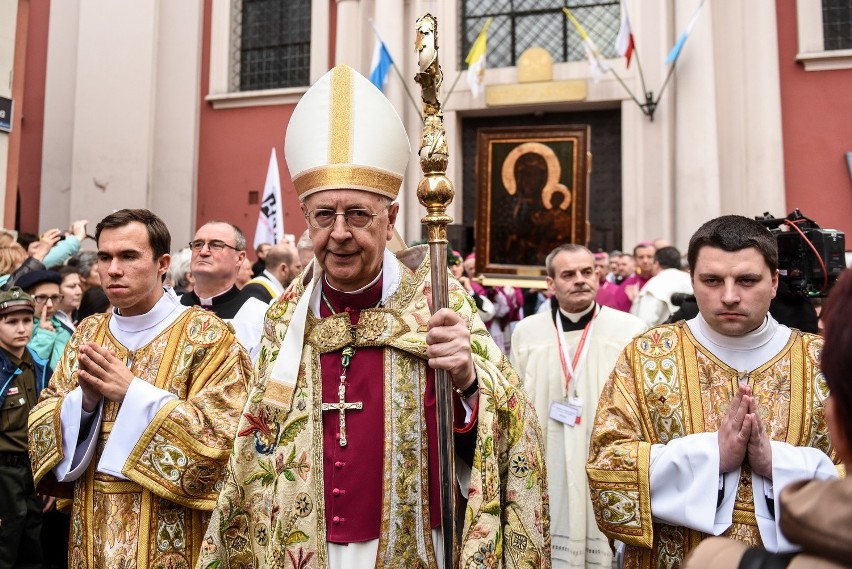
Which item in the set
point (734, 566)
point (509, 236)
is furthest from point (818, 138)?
point (734, 566)

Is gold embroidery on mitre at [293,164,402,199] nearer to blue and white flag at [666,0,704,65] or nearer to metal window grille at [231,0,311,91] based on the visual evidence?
blue and white flag at [666,0,704,65]

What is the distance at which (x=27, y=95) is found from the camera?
13.9 metres

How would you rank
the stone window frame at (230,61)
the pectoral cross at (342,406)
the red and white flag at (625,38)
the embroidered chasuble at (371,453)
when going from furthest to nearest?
the stone window frame at (230,61) → the red and white flag at (625,38) → the pectoral cross at (342,406) → the embroidered chasuble at (371,453)

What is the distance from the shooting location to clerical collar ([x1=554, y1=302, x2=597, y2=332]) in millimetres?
5004

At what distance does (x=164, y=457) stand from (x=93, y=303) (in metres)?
2.80

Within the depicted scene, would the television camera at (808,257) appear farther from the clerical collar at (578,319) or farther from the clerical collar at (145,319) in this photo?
the clerical collar at (145,319)

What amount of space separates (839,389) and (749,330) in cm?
153

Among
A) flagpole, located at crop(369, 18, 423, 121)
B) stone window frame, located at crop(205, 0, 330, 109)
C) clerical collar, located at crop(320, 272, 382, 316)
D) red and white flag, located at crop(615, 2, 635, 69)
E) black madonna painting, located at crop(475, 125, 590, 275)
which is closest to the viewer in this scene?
clerical collar, located at crop(320, 272, 382, 316)

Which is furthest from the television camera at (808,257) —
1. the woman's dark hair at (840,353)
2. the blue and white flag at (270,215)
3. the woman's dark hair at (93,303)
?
the blue and white flag at (270,215)

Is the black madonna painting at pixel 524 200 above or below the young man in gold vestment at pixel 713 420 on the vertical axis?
above

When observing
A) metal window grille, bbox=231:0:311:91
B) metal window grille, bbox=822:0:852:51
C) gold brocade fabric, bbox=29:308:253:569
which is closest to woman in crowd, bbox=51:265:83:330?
gold brocade fabric, bbox=29:308:253:569

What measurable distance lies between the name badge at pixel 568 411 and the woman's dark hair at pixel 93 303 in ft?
9.89

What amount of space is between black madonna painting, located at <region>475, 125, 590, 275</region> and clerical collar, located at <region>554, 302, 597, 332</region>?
279cm

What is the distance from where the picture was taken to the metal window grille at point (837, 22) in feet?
35.9
